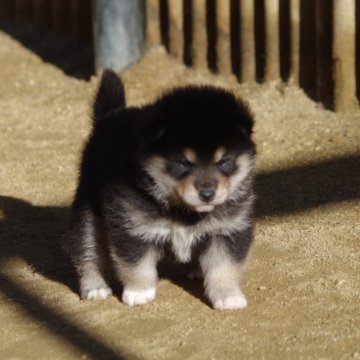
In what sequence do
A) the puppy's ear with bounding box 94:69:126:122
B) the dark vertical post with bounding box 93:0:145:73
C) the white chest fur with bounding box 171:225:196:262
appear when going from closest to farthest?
the white chest fur with bounding box 171:225:196:262, the puppy's ear with bounding box 94:69:126:122, the dark vertical post with bounding box 93:0:145:73

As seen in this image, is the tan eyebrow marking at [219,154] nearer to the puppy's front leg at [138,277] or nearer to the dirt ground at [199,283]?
the puppy's front leg at [138,277]

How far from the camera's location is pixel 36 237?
6617 mm

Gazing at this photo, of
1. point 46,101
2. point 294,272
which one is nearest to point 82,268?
point 294,272

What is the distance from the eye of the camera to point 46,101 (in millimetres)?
9688

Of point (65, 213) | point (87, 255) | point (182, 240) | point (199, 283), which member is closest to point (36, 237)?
point (65, 213)

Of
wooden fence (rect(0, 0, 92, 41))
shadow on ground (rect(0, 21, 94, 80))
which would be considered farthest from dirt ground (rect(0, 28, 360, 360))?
wooden fence (rect(0, 0, 92, 41))

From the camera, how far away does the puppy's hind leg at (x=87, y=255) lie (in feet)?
17.9

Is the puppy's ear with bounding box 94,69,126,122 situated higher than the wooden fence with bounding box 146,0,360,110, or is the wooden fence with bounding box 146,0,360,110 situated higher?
the puppy's ear with bounding box 94,69,126,122

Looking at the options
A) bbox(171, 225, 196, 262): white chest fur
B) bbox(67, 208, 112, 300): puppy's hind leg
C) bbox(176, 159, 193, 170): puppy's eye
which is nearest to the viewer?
bbox(176, 159, 193, 170): puppy's eye

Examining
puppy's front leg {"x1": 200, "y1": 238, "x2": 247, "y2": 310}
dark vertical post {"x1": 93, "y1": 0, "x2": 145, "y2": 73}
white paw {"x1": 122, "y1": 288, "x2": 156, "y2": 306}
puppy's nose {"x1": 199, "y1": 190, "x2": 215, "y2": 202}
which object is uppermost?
puppy's nose {"x1": 199, "y1": 190, "x2": 215, "y2": 202}

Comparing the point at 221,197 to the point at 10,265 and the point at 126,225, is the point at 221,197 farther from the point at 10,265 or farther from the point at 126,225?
the point at 10,265

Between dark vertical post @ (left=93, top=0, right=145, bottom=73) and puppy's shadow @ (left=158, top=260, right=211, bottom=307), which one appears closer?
puppy's shadow @ (left=158, top=260, right=211, bottom=307)

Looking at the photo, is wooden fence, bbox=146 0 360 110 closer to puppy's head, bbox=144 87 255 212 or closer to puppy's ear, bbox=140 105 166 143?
puppy's head, bbox=144 87 255 212

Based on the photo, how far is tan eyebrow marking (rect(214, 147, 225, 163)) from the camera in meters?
4.86
